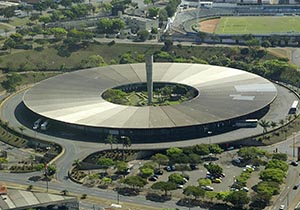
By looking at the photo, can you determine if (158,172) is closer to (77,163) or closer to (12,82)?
(77,163)

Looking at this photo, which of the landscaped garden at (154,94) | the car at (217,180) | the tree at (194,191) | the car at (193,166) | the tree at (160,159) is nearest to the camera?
the tree at (194,191)

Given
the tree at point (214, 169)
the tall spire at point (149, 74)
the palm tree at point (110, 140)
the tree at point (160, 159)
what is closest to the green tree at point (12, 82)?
the tall spire at point (149, 74)

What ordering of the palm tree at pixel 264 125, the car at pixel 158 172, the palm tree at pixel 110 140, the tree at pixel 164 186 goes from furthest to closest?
the palm tree at pixel 264 125
the palm tree at pixel 110 140
the car at pixel 158 172
the tree at pixel 164 186

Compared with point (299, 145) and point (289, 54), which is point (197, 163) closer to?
point (299, 145)

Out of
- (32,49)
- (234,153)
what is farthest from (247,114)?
(32,49)

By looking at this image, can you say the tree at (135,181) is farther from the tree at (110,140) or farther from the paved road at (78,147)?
the tree at (110,140)

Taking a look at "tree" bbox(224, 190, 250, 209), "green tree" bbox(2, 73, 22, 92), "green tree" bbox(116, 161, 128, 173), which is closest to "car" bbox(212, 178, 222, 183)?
"tree" bbox(224, 190, 250, 209)

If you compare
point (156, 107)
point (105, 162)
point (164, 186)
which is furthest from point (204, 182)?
point (156, 107)
